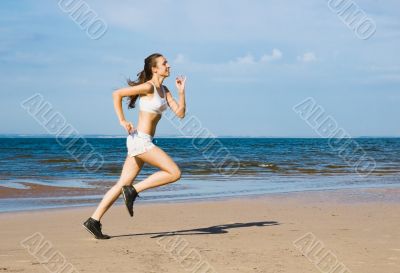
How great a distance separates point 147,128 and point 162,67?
0.66 meters

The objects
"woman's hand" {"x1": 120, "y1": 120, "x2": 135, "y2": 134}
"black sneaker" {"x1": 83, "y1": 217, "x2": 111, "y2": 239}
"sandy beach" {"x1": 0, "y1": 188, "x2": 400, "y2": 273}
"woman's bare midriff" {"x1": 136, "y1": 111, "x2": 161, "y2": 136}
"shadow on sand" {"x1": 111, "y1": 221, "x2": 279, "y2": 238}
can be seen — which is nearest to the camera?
"sandy beach" {"x1": 0, "y1": 188, "x2": 400, "y2": 273}

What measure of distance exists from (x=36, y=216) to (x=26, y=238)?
2.05 m

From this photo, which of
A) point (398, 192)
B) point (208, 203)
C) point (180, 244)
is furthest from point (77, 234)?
point (398, 192)

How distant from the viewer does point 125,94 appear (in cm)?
603

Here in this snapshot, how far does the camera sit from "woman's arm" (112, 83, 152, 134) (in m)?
5.89

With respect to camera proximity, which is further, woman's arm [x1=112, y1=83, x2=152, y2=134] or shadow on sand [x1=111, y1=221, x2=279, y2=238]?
shadow on sand [x1=111, y1=221, x2=279, y2=238]

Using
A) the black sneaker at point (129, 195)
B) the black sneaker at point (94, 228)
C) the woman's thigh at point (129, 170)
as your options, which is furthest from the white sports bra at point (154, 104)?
the black sneaker at point (94, 228)

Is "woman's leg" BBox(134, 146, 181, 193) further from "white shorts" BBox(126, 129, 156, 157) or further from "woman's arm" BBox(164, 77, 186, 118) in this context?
"woman's arm" BBox(164, 77, 186, 118)

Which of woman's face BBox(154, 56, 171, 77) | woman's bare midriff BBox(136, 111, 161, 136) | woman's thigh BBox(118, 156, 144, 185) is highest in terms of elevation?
woman's face BBox(154, 56, 171, 77)

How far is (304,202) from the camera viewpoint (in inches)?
406

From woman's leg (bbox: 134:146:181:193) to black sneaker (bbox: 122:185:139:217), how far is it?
77 mm

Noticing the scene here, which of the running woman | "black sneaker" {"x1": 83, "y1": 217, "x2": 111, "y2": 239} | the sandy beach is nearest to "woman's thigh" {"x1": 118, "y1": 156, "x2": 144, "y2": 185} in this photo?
the running woman

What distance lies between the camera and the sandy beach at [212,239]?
5.04m

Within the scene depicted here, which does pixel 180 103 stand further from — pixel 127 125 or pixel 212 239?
pixel 212 239
